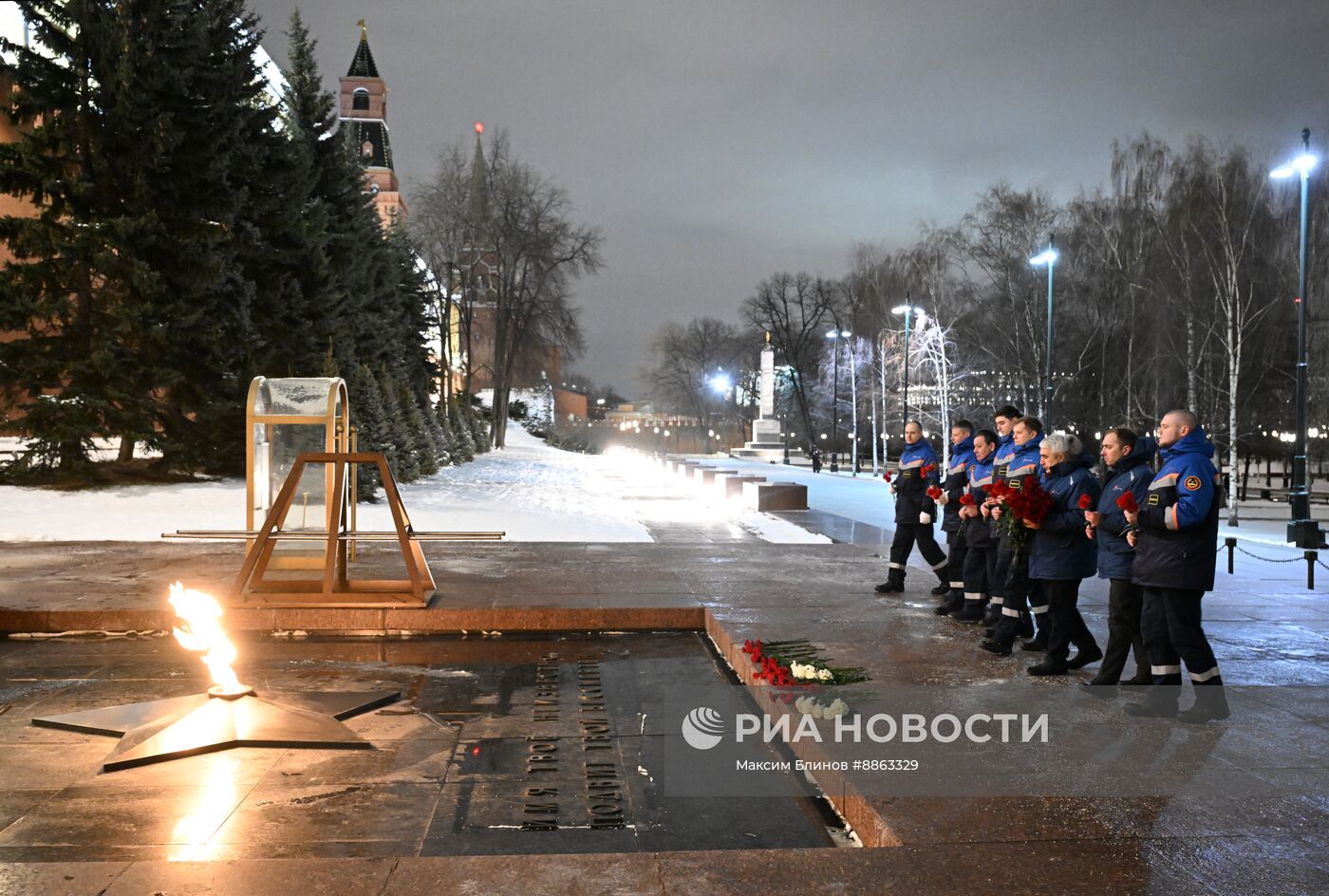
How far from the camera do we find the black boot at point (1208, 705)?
20.3 ft

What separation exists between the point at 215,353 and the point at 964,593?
55.2 ft

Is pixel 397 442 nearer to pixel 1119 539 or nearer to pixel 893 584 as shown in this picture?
pixel 893 584

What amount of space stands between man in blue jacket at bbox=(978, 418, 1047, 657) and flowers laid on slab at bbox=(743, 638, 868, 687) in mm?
1432

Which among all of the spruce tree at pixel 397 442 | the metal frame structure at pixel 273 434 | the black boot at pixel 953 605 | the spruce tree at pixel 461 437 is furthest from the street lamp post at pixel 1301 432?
the spruce tree at pixel 461 437

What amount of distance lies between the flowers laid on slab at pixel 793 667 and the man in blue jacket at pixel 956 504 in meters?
2.36

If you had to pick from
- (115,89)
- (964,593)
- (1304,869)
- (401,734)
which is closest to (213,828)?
(401,734)

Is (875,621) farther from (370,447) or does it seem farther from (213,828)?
(370,447)

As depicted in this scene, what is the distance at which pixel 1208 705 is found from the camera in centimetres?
625

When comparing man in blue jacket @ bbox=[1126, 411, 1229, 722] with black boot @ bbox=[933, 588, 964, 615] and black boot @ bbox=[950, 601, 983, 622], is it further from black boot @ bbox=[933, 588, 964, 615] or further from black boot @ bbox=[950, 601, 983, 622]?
black boot @ bbox=[933, 588, 964, 615]

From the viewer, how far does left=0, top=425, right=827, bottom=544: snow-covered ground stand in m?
17.2

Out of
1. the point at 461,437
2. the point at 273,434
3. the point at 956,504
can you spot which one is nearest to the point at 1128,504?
the point at 956,504

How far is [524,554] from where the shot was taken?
551 inches

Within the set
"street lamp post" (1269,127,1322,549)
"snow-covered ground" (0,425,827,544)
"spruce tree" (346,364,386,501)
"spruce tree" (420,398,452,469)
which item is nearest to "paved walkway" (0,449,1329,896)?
"snow-covered ground" (0,425,827,544)

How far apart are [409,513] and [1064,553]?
14.9 meters
